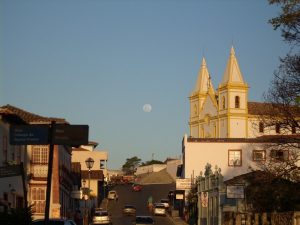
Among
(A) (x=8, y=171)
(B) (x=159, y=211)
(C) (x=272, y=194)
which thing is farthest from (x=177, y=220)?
(A) (x=8, y=171)

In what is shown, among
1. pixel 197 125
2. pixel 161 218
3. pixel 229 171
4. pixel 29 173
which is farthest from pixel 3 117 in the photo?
pixel 197 125

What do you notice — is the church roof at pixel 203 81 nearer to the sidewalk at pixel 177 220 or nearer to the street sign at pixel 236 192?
the sidewalk at pixel 177 220

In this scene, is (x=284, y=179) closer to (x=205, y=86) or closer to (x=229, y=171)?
(x=229, y=171)

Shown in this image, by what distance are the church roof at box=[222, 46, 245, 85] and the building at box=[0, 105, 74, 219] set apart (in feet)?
230

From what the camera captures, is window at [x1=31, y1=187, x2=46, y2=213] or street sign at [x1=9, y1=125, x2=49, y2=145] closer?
street sign at [x1=9, y1=125, x2=49, y2=145]

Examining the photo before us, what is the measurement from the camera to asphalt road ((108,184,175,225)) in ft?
221

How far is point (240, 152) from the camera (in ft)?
244

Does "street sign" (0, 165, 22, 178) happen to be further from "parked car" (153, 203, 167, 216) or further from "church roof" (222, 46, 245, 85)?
"church roof" (222, 46, 245, 85)

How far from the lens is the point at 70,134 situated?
1455 centimetres

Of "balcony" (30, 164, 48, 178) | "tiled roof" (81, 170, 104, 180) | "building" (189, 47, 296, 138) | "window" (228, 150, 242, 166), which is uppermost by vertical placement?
"building" (189, 47, 296, 138)

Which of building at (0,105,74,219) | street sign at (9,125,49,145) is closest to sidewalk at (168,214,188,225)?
building at (0,105,74,219)

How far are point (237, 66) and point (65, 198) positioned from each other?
7427 centimetres

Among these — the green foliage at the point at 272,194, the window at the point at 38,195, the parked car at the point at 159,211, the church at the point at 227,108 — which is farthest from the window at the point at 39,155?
the church at the point at 227,108

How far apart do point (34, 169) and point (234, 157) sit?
109ft
